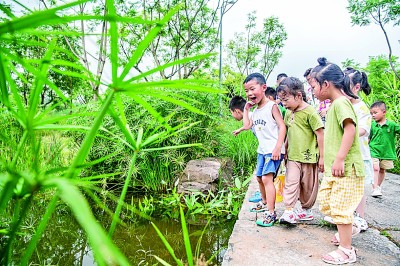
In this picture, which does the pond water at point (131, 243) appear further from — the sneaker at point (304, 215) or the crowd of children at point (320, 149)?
the sneaker at point (304, 215)

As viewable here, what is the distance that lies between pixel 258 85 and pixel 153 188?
2397mm

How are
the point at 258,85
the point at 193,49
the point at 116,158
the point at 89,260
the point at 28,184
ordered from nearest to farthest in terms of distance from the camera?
the point at 28,184 < the point at 89,260 < the point at 258,85 < the point at 116,158 < the point at 193,49

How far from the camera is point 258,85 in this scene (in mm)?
2859

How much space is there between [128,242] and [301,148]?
1572 mm

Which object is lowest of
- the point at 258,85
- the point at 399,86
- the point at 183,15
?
the point at 258,85

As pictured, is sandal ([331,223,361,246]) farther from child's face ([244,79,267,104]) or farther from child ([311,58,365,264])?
child's face ([244,79,267,104])

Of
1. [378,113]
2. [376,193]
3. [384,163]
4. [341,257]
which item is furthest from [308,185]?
[378,113]

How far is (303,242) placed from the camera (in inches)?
86.7

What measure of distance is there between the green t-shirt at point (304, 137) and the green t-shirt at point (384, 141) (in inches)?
68.8

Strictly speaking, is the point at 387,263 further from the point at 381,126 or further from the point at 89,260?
the point at 381,126

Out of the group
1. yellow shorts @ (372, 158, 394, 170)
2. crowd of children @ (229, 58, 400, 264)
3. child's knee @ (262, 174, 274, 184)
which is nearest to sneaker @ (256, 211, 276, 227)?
crowd of children @ (229, 58, 400, 264)

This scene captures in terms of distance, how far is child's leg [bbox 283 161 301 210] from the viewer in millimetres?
2572

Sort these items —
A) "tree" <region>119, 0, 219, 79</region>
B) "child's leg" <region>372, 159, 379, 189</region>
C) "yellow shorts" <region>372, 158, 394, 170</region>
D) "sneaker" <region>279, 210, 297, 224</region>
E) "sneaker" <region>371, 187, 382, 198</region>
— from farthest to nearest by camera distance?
"tree" <region>119, 0, 219, 79</region> → "yellow shorts" <region>372, 158, 394, 170</region> → "child's leg" <region>372, 159, 379, 189</region> → "sneaker" <region>371, 187, 382, 198</region> → "sneaker" <region>279, 210, 297, 224</region>

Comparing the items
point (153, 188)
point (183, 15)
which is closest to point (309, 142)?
point (153, 188)
